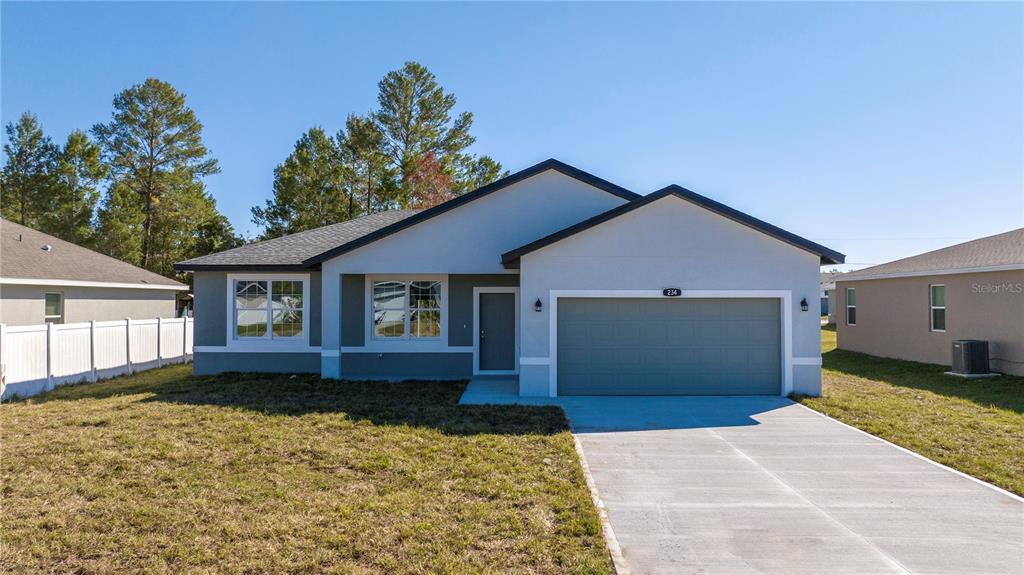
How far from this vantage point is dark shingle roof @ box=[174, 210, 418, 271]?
12438 mm

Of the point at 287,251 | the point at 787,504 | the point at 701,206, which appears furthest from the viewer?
the point at 287,251

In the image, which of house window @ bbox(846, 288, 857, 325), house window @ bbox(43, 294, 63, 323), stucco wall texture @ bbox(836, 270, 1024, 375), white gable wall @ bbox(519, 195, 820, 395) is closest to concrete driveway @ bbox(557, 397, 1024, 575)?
white gable wall @ bbox(519, 195, 820, 395)

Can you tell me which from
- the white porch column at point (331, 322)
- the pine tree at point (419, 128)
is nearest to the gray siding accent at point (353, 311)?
the white porch column at point (331, 322)

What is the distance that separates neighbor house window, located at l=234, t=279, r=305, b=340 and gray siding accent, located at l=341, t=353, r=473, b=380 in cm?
177

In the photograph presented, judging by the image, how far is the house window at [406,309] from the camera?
1260 centimetres

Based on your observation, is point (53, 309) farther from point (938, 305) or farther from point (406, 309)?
point (938, 305)

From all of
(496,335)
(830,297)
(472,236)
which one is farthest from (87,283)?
(830,297)

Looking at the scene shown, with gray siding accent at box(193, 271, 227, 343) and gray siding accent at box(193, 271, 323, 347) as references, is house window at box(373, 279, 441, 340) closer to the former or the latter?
gray siding accent at box(193, 271, 323, 347)

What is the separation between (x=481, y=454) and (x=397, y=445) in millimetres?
1171

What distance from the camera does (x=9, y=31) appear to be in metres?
12.7

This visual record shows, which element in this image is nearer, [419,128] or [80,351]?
[80,351]

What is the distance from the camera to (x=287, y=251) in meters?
13.5

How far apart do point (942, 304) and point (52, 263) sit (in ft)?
86.7

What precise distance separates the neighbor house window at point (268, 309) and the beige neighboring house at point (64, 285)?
5967 millimetres
